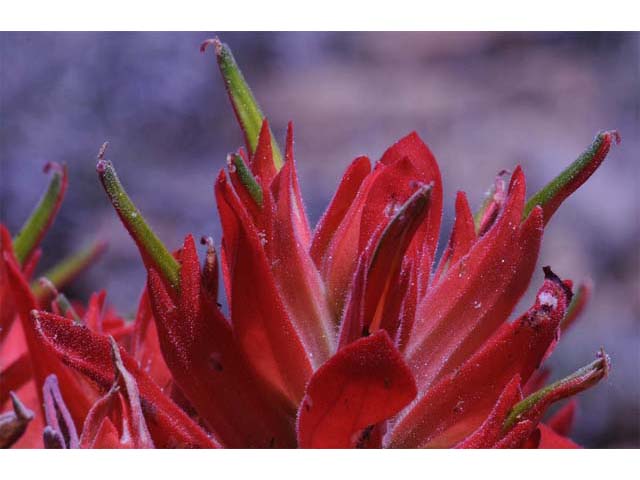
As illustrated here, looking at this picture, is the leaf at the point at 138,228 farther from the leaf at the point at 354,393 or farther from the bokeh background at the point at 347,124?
the bokeh background at the point at 347,124

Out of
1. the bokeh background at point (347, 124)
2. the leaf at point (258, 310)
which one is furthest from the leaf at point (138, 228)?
the bokeh background at point (347, 124)

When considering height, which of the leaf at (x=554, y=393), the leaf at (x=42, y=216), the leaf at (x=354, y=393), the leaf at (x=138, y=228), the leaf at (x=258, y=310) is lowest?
the leaf at (x=554, y=393)

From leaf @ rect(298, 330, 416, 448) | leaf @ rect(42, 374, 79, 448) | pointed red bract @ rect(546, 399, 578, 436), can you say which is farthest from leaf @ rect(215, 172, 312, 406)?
pointed red bract @ rect(546, 399, 578, 436)

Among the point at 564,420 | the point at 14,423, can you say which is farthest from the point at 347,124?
the point at 14,423

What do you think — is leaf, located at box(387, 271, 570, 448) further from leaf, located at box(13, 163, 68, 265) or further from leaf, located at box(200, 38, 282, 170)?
leaf, located at box(13, 163, 68, 265)

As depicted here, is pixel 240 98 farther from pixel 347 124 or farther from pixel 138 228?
pixel 347 124

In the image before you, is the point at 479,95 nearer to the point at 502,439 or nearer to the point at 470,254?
the point at 470,254
